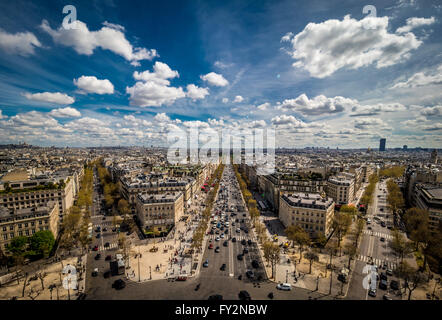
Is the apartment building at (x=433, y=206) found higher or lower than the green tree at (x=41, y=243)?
higher

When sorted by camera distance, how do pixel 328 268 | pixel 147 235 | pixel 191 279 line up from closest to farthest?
pixel 191 279 < pixel 328 268 < pixel 147 235

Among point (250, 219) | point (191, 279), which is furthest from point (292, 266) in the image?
point (250, 219)

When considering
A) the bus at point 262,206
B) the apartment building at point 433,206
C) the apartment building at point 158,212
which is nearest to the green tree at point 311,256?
the bus at point 262,206

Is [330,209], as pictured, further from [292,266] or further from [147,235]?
[147,235]

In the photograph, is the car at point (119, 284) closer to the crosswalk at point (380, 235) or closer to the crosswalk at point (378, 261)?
the crosswalk at point (378, 261)

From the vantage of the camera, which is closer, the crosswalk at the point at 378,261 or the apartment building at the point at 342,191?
the crosswalk at the point at 378,261

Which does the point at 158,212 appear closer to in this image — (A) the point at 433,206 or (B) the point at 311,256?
(B) the point at 311,256

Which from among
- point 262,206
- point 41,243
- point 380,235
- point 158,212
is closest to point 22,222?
point 41,243

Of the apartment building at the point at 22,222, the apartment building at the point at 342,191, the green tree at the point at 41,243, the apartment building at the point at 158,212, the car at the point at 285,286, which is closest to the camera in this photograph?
the car at the point at 285,286
